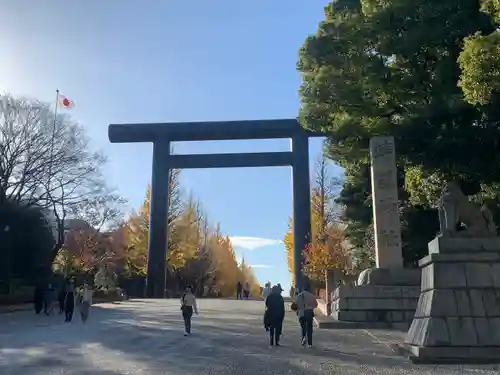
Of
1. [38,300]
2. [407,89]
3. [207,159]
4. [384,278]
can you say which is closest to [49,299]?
[38,300]

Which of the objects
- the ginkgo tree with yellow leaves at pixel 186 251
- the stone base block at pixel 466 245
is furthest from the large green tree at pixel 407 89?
the ginkgo tree with yellow leaves at pixel 186 251

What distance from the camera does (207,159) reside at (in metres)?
31.6

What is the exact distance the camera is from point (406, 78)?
15.1 m

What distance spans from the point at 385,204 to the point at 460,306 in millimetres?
8338

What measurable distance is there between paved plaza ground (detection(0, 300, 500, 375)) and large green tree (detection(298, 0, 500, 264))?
5.96m

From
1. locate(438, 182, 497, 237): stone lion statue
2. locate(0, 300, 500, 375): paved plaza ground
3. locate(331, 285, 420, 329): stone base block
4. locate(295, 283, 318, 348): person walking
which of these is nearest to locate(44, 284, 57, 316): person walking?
locate(0, 300, 500, 375): paved plaza ground

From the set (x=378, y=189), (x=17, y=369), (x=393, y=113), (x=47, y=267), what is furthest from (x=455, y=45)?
(x=47, y=267)

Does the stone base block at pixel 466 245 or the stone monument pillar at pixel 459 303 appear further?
the stone base block at pixel 466 245

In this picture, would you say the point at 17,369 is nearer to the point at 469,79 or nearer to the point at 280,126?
the point at 469,79

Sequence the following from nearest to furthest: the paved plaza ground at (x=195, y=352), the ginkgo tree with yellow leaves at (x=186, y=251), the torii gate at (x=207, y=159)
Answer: the paved plaza ground at (x=195, y=352) → the torii gate at (x=207, y=159) → the ginkgo tree with yellow leaves at (x=186, y=251)

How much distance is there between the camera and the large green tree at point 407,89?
1423cm

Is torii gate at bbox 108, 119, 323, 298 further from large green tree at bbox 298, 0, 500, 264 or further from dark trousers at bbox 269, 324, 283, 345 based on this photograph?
dark trousers at bbox 269, 324, 283, 345

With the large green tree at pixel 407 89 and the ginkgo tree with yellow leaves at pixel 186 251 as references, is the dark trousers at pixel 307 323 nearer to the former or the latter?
the large green tree at pixel 407 89

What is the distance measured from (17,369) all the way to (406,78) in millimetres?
12412
